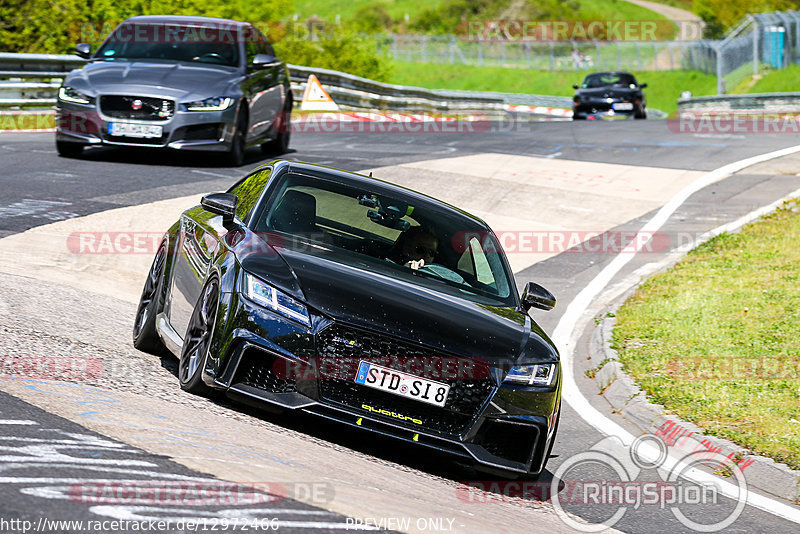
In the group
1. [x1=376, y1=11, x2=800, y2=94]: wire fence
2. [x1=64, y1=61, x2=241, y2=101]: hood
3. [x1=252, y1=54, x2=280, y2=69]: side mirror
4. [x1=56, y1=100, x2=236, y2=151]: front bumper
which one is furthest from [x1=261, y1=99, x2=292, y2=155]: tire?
[x1=376, y1=11, x2=800, y2=94]: wire fence

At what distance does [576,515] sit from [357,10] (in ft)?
388

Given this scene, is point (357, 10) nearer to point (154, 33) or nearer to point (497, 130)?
point (497, 130)

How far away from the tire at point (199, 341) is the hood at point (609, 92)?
100ft

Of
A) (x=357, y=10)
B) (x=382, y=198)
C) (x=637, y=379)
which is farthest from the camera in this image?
(x=357, y=10)

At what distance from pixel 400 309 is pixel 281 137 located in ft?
40.6

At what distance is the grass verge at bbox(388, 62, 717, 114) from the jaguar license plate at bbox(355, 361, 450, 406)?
177 ft

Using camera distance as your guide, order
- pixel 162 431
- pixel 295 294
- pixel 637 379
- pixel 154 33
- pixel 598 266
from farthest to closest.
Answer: pixel 154 33
pixel 598 266
pixel 637 379
pixel 295 294
pixel 162 431

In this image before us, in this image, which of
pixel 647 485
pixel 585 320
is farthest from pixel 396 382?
pixel 585 320

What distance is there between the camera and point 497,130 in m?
26.9

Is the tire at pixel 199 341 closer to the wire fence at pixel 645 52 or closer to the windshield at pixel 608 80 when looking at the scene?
the windshield at pixel 608 80

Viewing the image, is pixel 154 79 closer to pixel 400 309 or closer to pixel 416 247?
pixel 416 247

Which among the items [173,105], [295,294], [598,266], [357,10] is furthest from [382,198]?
[357,10]

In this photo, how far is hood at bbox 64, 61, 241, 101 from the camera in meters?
14.5

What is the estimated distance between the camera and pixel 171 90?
47.3 feet
